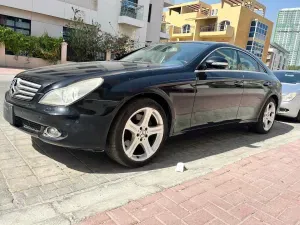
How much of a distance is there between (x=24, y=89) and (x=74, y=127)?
0.76 metres

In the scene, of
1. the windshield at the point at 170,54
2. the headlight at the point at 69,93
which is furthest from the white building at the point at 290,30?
the headlight at the point at 69,93

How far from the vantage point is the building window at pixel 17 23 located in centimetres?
1700

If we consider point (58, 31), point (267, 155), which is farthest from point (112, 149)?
point (58, 31)

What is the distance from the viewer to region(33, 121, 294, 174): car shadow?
298 cm

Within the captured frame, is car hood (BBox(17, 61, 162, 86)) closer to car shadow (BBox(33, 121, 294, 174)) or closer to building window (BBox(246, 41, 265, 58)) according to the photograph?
car shadow (BBox(33, 121, 294, 174))

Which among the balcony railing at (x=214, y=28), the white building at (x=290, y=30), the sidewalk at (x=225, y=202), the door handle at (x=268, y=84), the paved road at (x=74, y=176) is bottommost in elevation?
the paved road at (x=74, y=176)

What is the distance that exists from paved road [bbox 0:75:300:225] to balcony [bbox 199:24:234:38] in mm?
36338

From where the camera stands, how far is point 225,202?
246 cm

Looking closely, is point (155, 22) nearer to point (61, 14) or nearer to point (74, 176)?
point (61, 14)

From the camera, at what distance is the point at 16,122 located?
113 inches

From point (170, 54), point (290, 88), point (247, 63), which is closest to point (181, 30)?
point (290, 88)

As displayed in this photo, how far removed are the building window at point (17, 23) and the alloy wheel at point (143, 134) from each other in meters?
17.5

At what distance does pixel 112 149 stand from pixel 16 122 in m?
1.06

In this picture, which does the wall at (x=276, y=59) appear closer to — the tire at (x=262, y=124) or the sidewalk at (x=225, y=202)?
the tire at (x=262, y=124)
